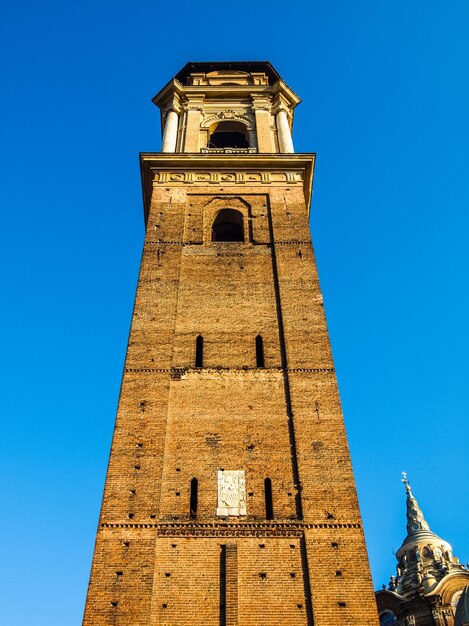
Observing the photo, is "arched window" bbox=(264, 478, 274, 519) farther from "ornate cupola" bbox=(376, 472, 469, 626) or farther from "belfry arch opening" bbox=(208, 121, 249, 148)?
"ornate cupola" bbox=(376, 472, 469, 626)

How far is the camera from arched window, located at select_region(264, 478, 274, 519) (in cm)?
Answer: 1265

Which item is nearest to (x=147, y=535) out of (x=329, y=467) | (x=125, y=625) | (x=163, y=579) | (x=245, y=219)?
(x=163, y=579)

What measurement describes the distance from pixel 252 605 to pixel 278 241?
36.3 ft

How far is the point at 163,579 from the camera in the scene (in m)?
11.5

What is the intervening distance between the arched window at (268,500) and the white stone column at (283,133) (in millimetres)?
14334

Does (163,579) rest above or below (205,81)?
below

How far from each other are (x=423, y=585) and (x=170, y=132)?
2492cm

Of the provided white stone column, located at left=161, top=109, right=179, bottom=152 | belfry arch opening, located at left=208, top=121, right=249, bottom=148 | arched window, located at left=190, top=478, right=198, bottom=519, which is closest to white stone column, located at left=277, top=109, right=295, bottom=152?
belfry arch opening, located at left=208, top=121, right=249, bottom=148

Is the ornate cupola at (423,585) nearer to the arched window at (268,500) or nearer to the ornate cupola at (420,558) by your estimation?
the ornate cupola at (420,558)

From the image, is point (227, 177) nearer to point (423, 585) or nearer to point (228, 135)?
point (228, 135)

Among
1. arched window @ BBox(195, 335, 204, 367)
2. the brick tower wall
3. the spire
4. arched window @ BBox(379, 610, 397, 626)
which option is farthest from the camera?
the spire

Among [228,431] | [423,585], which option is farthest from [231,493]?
[423,585]

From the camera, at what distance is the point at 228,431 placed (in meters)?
14.1

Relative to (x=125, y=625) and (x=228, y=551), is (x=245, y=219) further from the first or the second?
(x=125, y=625)
